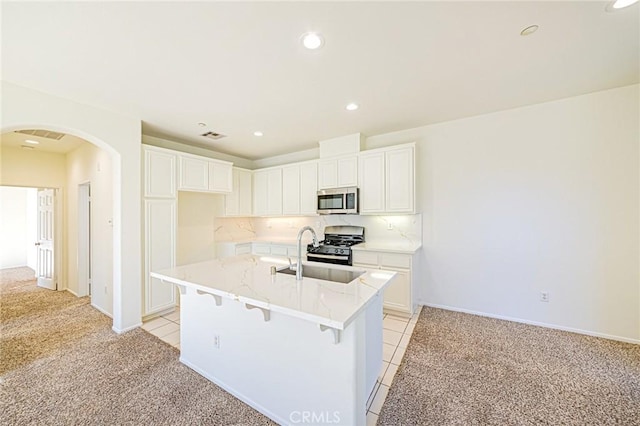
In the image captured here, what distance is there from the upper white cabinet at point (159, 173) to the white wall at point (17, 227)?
645 centimetres

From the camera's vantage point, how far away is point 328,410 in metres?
1.49

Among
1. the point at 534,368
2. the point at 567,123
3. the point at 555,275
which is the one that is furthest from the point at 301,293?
the point at 567,123

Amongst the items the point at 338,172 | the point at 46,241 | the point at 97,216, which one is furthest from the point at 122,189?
the point at 46,241

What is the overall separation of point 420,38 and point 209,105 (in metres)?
2.36

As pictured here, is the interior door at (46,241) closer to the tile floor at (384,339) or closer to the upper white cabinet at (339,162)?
the tile floor at (384,339)

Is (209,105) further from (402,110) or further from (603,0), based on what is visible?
(603,0)

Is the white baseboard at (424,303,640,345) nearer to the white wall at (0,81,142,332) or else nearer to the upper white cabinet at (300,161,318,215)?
the upper white cabinet at (300,161,318,215)

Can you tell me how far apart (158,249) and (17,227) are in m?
7.19

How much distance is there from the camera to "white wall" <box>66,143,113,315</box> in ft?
11.6

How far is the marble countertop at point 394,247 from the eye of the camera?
3.31 m

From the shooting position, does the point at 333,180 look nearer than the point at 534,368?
No

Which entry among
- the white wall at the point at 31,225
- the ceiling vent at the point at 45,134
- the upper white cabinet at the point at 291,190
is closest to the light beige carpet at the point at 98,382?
the ceiling vent at the point at 45,134

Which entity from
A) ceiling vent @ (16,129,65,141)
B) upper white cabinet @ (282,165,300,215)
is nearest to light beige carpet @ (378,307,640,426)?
upper white cabinet @ (282,165,300,215)

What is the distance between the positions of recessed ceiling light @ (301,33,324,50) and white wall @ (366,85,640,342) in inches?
93.8
